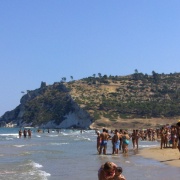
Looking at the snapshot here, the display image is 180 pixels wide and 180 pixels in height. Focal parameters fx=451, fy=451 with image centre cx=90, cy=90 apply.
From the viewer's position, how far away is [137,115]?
124m

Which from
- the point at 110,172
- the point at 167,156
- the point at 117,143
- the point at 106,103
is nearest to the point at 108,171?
the point at 110,172

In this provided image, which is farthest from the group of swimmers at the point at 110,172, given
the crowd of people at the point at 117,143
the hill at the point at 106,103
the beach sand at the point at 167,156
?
the hill at the point at 106,103

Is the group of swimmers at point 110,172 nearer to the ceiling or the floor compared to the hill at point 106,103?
nearer to the floor

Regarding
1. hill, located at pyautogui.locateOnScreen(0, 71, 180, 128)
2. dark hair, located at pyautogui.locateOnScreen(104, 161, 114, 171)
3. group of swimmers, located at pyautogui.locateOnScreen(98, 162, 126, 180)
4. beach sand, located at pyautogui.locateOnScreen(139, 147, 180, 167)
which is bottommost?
beach sand, located at pyautogui.locateOnScreen(139, 147, 180, 167)

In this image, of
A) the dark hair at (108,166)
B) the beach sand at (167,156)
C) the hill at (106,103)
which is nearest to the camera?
the dark hair at (108,166)

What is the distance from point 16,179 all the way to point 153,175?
14.0ft

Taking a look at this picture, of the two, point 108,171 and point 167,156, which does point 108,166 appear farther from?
point 167,156

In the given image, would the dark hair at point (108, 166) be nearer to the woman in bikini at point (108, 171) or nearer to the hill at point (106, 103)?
the woman in bikini at point (108, 171)

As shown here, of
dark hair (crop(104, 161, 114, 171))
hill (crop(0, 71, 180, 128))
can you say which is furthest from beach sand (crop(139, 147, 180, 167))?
hill (crop(0, 71, 180, 128))

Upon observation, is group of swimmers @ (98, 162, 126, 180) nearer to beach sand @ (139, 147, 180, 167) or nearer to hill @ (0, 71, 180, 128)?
beach sand @ (139, 147, 180, 167)

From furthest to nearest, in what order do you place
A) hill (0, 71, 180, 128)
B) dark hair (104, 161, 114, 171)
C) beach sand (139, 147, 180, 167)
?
hill (0, 71, 180, 128)
beach sand (139, 147, 180, 167)
dark hair (104, 161, 114, 171)

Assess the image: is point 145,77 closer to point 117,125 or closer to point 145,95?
point 145,95

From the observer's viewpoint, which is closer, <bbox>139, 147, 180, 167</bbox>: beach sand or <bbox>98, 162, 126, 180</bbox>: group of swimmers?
<bbox>98, 162, 126, 180</bbox>: group of swimmers

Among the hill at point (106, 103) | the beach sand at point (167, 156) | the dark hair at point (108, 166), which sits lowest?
the beach sand at point (167, 156)
